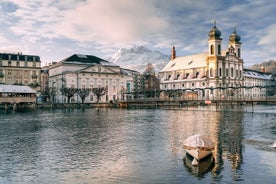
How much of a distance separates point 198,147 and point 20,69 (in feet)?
363

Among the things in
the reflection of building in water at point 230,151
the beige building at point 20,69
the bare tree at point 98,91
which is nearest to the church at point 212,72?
the bare tree at point 98,91

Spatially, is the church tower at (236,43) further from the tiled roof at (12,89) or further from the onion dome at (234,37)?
the tiled roof at (12,89)

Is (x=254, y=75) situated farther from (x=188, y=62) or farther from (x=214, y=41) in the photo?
(x=214, y=41)

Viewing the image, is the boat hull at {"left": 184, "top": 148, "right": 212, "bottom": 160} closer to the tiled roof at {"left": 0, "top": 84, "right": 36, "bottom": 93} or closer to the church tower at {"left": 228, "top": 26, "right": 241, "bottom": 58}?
the tiled roof at {"left": 0, "top": 84, "right": 36, "bottom": 93}

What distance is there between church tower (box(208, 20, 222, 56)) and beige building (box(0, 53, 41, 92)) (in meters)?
71.3

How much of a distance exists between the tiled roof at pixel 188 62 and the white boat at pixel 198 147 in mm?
124883

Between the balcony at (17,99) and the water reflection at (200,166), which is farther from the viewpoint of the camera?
the balcony at (17,99)

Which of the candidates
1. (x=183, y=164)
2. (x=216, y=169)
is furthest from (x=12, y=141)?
(x=216, y=169)

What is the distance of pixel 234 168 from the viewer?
19312 mm

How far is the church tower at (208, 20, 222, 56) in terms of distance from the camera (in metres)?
134

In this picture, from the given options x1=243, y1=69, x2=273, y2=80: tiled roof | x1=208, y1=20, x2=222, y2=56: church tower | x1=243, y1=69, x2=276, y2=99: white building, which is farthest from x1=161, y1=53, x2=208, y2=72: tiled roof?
x1=243, y1=69, x2=273, y2=80: tiled roof

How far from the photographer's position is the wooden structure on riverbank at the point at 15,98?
8931 centimetres

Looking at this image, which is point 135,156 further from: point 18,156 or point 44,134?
point 44,134

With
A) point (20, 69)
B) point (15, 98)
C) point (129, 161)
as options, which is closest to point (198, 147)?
point (129, 161)
